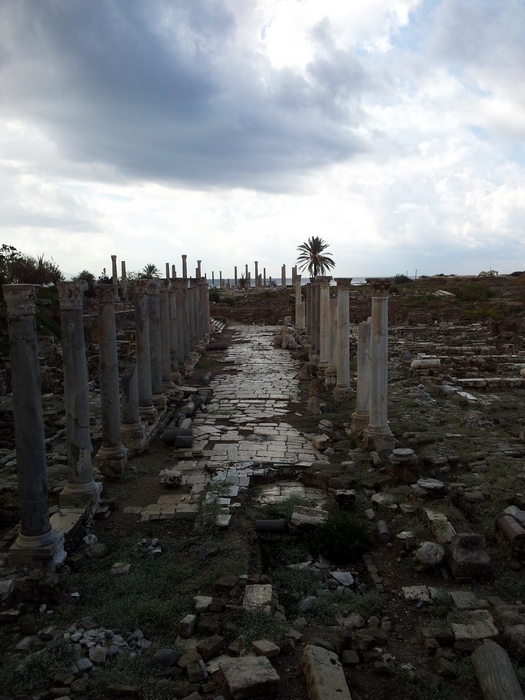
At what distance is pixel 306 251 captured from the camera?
5716 centimetres

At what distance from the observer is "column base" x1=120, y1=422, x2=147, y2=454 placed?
34.5 ft

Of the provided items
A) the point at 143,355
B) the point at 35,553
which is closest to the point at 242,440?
the point at 143,355

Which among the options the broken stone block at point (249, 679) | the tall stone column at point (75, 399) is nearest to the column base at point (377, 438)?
the tall stone column at point (75, 399)

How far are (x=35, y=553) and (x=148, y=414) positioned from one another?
6.00 metres

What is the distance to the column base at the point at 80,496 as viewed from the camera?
759 centimetres

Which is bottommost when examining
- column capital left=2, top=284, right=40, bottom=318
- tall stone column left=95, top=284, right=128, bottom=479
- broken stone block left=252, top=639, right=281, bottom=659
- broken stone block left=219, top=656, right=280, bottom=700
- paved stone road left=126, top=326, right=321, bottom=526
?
paved stone road left=126, top=326, right=321, bottom=526

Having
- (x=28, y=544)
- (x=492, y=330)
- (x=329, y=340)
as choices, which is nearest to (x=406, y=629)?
(x=28, y=544)

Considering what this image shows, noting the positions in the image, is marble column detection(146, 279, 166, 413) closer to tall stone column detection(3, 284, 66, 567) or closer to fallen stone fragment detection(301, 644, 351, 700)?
tall stone column detection(3, 284, 66, 567)

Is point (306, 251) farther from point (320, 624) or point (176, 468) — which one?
point (320, 624)

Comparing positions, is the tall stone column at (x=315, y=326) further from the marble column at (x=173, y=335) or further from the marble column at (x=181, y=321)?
the marble column at (x=173, y=335)

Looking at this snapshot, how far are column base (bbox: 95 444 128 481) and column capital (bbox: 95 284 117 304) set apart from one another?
2.51 m

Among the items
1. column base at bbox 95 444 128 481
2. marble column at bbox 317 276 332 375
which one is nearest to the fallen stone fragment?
column base at bbox 95 444 128 481

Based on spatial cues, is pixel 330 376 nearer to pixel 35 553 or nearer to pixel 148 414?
pixel 148 414

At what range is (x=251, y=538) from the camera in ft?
22.9
